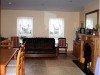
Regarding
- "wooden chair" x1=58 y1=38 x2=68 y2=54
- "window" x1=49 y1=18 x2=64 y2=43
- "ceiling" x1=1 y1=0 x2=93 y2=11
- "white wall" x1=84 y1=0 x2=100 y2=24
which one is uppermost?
"ceiling" x1=1 y1=0 x2=93 y2=11

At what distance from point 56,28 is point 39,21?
1020 mm

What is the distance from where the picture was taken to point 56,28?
31.2 ft

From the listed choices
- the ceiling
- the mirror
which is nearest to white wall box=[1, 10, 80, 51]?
the ceiling

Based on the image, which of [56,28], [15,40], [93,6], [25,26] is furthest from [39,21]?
[93,6]

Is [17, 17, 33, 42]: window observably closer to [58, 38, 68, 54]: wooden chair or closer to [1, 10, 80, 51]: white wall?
[1, 10, 80, 51]: white wall

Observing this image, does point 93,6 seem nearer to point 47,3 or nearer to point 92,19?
point 92,19

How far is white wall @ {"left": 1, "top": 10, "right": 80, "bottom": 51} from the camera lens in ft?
30.3

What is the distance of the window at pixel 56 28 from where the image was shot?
947 centimetres

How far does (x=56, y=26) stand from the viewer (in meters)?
9.52

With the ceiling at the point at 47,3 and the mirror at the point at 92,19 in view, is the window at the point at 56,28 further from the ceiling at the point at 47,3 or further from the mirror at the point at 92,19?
the mirror at the point at 92,19

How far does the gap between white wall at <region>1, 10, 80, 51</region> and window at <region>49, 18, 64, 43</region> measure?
0.58ft

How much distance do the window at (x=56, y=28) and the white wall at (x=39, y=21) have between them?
177 millimetres

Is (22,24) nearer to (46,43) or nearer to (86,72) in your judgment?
(46,43)

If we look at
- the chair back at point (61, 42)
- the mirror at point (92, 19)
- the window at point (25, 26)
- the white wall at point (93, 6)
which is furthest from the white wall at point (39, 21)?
the white wall at point (93, 6)
